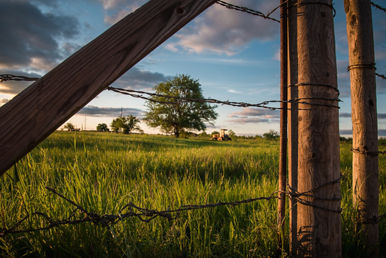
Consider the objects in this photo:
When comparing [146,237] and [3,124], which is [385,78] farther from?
[3,124]

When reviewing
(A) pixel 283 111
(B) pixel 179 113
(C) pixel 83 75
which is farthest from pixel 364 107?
(B) pixel 179 113

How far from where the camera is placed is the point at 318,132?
158cm

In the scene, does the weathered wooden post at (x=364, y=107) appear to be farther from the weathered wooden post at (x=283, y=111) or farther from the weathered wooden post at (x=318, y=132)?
the weathered wooden post at (x=283, y=111)

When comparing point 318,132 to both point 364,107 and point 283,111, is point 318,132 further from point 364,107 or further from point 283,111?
point 364,107

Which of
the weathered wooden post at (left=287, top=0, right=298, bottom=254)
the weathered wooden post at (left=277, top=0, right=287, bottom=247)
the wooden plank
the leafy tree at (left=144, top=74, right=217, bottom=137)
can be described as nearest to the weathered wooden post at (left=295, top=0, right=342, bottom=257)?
the weathered wooden post at (left=287, top=0, right=298, bottom=254)

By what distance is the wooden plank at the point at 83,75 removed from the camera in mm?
947

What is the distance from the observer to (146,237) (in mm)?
1681

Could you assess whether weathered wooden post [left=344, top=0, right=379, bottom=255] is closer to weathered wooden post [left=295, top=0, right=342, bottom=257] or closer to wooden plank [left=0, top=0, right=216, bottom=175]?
weathered wooden post [left=295, top=0, right=342, bottom=257]

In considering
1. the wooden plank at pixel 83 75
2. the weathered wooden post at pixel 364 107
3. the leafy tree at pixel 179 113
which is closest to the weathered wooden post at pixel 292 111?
the wooden plank at pixel 83 75

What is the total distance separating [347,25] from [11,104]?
318cm

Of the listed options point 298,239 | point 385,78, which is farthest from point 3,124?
point 385,78

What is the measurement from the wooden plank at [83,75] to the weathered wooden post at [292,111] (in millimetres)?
918

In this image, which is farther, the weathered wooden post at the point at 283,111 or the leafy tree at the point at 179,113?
the leafy tree at the point at 179,113

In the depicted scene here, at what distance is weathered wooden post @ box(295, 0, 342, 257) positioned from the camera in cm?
158
